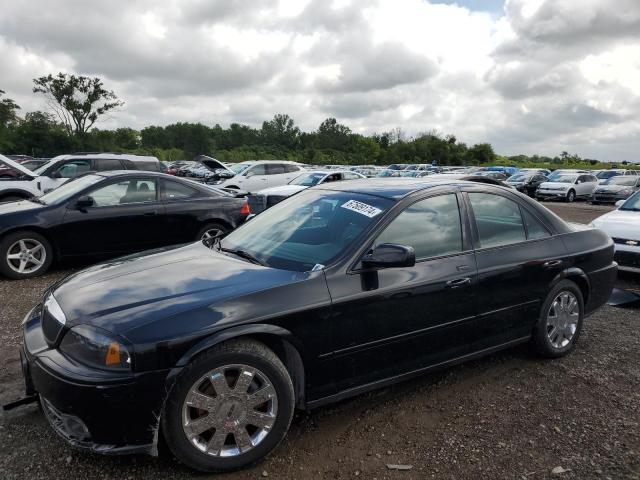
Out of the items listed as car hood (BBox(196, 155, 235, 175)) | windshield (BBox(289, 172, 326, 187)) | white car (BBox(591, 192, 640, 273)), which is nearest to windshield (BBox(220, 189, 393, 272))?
white car (BBox(591, 192, 640, 273))

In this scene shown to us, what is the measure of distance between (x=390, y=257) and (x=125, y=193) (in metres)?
5.43

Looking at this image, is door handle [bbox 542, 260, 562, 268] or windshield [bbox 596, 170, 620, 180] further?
windshield [bbox 596, 170, 620, 180]

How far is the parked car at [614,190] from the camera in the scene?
73.6ft

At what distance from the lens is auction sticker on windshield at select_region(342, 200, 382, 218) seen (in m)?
3.34

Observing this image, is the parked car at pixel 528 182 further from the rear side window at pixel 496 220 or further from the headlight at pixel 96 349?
the headlight at pixel 96 349

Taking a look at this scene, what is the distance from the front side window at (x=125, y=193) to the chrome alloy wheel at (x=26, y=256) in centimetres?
92

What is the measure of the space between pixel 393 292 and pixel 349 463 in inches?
39.7

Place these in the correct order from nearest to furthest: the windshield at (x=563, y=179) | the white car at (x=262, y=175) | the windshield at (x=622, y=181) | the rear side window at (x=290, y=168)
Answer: the white car at (x=262, y=175) < the rear side window at (x=290, y=168) < the windshield at (x=622, y=181) < the windshield at (x=563, y=179)

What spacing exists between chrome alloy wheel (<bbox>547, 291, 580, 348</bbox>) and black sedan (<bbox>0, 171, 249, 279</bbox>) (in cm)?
427

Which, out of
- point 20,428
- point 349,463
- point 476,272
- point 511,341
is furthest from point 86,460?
point 511,341

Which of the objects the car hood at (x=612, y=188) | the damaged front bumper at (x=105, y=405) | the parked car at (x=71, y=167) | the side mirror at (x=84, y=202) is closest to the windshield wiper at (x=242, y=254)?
the damaged front bumper at (x=105, y=405)

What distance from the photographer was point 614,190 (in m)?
22.5

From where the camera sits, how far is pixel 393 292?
3111 mm

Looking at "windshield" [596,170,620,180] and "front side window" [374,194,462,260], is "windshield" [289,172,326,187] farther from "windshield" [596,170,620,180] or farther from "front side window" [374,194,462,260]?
"windshield" [596,170,620,180]
